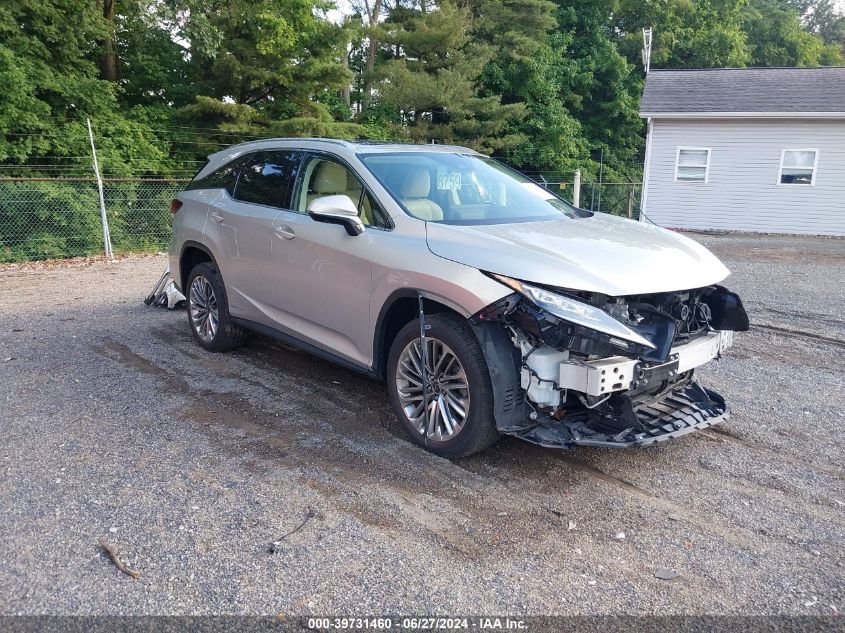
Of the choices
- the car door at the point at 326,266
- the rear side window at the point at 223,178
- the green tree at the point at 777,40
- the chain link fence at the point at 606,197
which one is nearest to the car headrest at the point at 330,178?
the car door at the point at 326,266

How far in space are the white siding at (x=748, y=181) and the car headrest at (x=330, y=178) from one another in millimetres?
17430

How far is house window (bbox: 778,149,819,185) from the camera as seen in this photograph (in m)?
19.1

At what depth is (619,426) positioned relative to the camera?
3.73 metres

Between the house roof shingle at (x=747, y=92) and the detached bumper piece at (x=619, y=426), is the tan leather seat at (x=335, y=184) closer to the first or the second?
the detached bumper piece at (x=619, y=426)

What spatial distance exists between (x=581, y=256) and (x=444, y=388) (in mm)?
1087

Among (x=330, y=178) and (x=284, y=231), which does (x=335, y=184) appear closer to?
(x=330, y=178)

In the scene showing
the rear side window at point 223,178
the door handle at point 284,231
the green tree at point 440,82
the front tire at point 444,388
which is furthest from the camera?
the green tree at point 440,82

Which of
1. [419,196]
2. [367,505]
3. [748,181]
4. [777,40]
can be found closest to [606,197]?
[748,181]

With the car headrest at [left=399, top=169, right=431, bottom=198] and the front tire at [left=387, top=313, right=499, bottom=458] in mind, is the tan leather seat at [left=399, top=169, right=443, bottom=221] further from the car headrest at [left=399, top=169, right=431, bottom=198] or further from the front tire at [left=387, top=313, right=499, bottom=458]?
the front tire at [left=387, top=313, right=499, bottom=458]

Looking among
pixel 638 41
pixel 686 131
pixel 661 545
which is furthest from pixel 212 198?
pixel 638 41

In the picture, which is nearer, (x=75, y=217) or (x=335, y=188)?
(x=335, y=188)

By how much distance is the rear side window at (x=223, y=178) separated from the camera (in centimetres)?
602

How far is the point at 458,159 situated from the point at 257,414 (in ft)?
8.06

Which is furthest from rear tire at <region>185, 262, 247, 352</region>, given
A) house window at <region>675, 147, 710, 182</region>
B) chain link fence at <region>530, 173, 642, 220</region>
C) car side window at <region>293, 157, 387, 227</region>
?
chain link fence at <region>530, 173, 642, 220</region>
